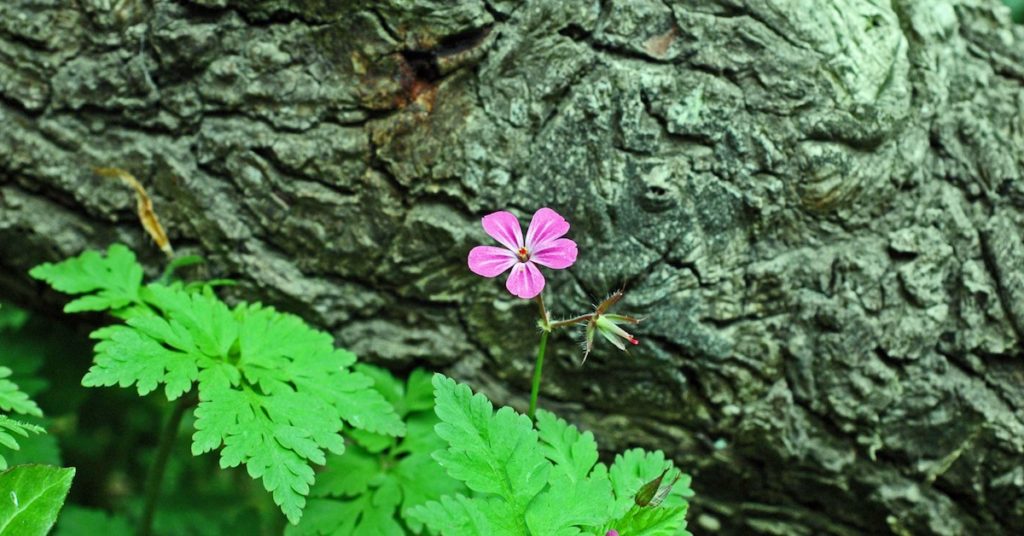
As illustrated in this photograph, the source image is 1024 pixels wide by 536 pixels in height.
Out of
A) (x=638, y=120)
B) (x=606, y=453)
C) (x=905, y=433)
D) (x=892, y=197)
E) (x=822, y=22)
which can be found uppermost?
(x=822, y=22)

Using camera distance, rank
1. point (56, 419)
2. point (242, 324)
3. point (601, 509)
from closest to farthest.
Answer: point (601, 509) < point (242, 324) < point (56, 419)

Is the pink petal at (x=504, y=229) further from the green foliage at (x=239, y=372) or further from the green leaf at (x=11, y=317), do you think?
the green leaf at (x=11, y=317)

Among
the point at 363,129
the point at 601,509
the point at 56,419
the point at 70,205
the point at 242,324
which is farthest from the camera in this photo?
the point at 56,419

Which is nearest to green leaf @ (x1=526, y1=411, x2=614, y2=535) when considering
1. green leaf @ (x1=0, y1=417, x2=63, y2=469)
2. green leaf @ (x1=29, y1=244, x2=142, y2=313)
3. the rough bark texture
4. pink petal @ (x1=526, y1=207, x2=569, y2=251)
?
pink petal @ (x1=526, y1=207, x2=569, y2=251)

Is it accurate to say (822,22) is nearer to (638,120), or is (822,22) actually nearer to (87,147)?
(638,120)

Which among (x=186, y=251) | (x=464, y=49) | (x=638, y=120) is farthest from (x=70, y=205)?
(x=638, y=120)

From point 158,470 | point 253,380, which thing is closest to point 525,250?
point 253,380
